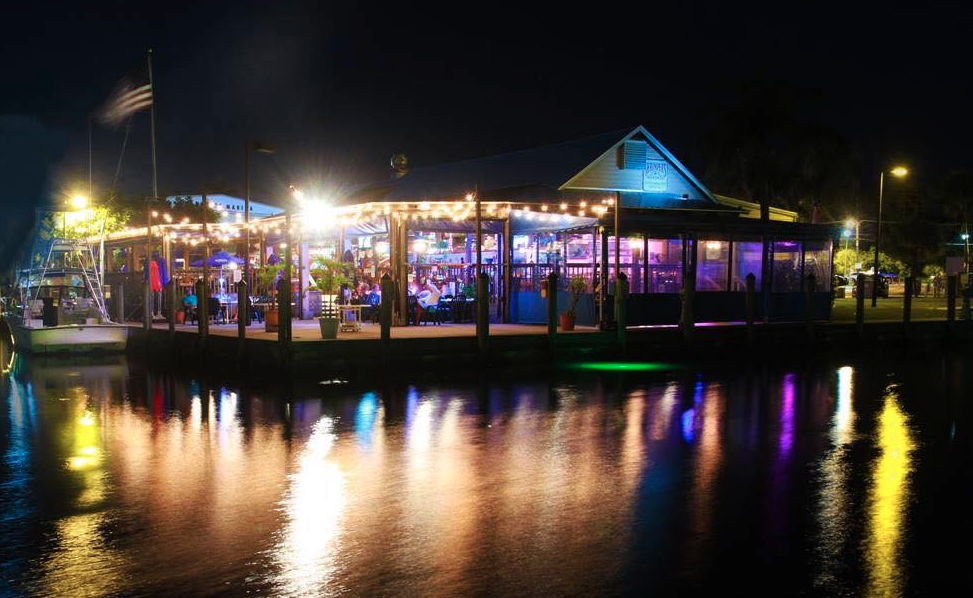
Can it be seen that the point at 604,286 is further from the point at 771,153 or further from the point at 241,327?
the point at 771,153

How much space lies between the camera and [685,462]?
990 centimetres

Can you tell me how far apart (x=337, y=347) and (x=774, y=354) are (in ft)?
40.1

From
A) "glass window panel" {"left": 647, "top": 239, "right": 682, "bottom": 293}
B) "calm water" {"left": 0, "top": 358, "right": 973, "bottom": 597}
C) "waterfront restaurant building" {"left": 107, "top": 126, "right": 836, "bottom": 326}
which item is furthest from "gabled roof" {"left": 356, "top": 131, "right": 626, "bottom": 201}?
"calm water" {"left": 0, "top": 358, "right": 973, "bottom": 597}

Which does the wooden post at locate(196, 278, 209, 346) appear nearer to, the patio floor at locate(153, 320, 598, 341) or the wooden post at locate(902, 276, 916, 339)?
the patio floor at locate(153, 320, 598, 341)

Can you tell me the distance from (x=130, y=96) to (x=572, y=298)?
1587cm

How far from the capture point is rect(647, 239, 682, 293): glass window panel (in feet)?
92.1

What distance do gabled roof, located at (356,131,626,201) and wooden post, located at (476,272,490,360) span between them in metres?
10.5

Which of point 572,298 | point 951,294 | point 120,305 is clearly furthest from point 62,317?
point 951,294

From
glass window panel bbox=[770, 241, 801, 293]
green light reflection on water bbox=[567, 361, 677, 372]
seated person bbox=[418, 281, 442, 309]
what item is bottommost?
green light reflection on water bbox=[567, 361, 677, 372]

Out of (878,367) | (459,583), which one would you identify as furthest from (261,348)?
(459,583)

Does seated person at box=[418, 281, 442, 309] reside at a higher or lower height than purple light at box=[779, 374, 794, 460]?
higher

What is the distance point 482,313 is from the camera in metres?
21.1

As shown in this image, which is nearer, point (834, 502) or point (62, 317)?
point (834, 502)

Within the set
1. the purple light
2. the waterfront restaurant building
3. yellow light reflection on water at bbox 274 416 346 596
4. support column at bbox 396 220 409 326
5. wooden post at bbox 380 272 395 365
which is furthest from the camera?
the waterfront restaurant building
